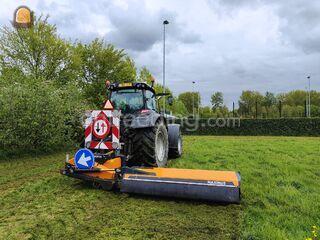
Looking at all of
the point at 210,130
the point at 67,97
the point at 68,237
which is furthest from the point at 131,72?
the point at 68,237

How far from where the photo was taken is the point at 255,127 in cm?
2514

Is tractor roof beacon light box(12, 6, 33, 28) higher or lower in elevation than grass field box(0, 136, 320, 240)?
higher

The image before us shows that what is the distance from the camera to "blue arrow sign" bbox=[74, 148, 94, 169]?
199 inches

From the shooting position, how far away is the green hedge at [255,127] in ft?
79.4

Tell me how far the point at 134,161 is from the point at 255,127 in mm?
20733

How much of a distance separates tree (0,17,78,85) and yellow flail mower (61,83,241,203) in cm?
1208

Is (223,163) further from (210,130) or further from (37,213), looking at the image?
(210,130)

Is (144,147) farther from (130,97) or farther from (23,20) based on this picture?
(23,20)

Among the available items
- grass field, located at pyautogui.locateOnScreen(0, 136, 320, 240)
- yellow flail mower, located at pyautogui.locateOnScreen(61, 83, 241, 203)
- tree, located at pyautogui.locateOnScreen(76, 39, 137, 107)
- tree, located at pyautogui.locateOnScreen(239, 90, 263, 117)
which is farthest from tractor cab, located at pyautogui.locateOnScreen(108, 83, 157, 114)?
tree, located at pyautogui.locateOnScreen(239, 90, 263, 117)

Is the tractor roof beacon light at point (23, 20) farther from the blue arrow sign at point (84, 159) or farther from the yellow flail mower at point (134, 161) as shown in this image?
the blue arrow sign at point (84, 159)

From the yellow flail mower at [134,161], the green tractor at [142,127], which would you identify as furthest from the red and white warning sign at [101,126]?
the green tractor at [142,127]

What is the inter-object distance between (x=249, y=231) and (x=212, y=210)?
804 mm

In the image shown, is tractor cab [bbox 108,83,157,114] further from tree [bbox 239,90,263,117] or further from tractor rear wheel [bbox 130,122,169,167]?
tree [bbox 239,90,263,117]

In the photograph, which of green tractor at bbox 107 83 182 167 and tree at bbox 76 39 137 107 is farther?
tree at bbox 76 39 137 107
